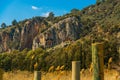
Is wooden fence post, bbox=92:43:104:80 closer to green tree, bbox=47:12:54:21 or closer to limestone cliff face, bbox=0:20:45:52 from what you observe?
limestone cliff face, bbox=0:20:45:52

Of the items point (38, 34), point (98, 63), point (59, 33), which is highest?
point (38, 34)

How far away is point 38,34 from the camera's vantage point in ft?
316

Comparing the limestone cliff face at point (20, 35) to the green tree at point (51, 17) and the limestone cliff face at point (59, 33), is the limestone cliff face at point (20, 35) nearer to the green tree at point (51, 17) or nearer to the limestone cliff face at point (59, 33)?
the green tree at point (51, 17)

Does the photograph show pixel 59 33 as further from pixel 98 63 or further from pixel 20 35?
pixel 98 63

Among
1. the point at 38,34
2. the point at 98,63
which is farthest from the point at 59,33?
the point at 98,63

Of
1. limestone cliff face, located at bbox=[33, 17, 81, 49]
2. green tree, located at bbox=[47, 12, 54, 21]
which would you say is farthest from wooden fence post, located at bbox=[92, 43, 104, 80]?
green tree, located at bbox=[47, 12, 54, 21]

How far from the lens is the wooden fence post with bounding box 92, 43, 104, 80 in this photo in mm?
3354

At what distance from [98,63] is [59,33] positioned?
86.0 m

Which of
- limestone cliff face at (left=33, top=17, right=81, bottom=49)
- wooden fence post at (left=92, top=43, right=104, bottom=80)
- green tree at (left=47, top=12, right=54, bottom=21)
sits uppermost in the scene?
green tree at (left=47, top=12, right=54, bottom=21)

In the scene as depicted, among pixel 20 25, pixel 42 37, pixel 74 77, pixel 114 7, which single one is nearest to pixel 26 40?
pixel 20 25

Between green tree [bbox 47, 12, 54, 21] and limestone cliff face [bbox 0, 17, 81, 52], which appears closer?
limestone cliff face [bbox 0, 17, 81, 52]

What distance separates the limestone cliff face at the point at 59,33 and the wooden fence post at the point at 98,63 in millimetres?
81642

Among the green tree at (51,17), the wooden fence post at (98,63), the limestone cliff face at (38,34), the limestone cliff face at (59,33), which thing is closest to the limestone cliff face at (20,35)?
the limestone cliff face at (38,34)

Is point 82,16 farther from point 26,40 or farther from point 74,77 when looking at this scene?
point 74,77
